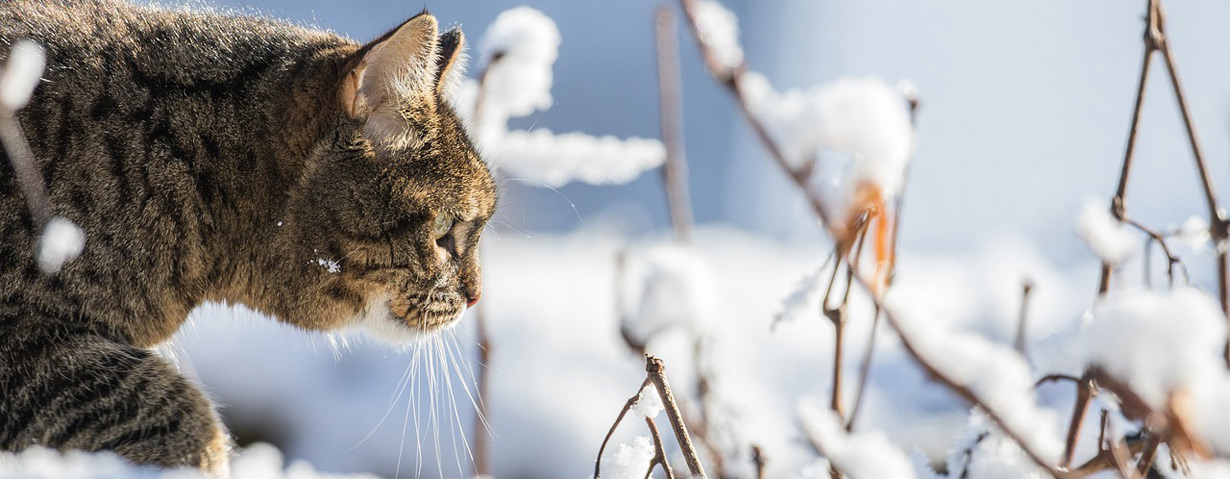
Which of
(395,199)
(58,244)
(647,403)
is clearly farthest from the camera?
(395,199)

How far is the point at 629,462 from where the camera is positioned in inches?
44.1

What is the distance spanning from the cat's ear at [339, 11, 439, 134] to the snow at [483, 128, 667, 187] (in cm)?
21

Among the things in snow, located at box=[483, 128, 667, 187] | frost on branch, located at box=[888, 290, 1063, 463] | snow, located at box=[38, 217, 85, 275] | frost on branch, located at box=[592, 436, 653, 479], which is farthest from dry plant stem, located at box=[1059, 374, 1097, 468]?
snow, located at box=[38, 217, 85, 275]

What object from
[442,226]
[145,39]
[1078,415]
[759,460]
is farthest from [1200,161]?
[145,39]

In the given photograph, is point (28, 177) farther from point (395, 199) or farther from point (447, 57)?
point (447, 57)

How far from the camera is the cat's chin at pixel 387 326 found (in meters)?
1.79

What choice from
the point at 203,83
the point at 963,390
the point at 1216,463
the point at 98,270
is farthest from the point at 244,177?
the point at 1216,463

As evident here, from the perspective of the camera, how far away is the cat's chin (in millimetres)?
1790

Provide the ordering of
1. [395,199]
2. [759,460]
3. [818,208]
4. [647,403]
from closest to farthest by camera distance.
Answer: [818,208] < [647,403] < [759,460] < [395,199]

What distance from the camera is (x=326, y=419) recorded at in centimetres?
304

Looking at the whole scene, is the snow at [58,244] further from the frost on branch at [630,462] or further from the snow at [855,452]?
the snow at [855,452]

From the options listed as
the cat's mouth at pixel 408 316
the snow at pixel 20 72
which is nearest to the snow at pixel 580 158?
the cat's mouth at pixel 408 316

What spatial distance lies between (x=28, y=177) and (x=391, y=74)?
54 centimetres

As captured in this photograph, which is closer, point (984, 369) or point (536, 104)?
point (984, 369)
